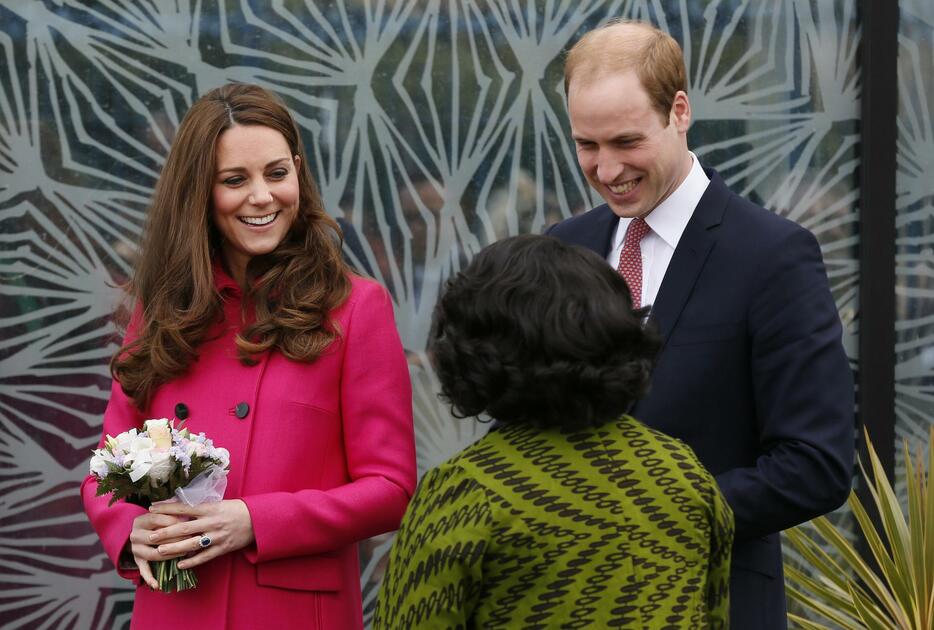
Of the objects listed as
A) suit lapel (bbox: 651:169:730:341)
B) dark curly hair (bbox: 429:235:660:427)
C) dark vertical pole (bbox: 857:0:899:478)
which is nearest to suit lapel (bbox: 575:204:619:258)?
suit lapel (bbox: 651:169:730:341)

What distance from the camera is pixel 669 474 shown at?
1.90m

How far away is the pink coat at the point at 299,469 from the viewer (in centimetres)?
261

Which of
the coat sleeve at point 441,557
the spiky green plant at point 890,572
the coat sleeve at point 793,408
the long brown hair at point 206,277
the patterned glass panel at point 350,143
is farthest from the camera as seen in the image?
the patterned glass panel at point 350,143

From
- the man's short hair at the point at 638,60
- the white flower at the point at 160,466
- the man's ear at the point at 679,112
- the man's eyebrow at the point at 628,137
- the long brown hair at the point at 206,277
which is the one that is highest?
the man's short hair at the point at 638,60

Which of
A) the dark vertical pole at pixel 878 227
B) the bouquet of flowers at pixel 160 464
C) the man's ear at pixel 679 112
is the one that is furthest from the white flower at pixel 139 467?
the dark vertical pole at pixel 878 227

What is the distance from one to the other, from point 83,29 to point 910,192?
2.84 metres

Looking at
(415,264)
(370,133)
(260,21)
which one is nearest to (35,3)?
(260,21)

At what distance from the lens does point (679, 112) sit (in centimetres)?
259

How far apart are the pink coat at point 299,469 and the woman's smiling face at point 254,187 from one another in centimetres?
25

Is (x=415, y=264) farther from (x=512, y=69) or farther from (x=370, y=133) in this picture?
(x=512, y=69)

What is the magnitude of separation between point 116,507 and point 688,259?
1.36 m

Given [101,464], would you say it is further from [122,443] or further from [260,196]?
[260,196]

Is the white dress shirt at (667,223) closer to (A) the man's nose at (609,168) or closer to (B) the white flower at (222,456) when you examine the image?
(A) the man's nose at (609,168)

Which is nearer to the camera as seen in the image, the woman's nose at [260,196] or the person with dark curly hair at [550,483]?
the person with dark curly hair at [550,483]
